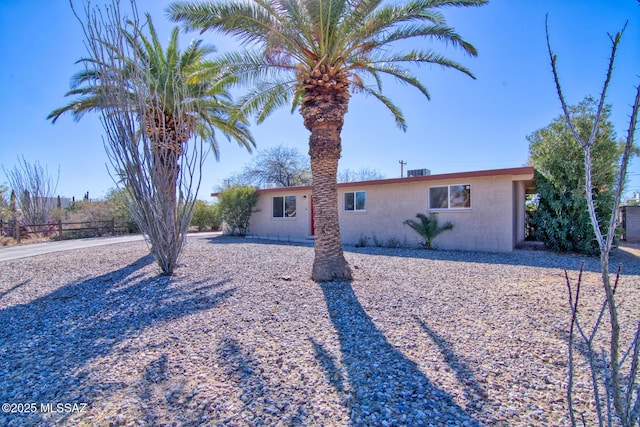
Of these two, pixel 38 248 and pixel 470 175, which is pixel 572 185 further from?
pixel 38 248

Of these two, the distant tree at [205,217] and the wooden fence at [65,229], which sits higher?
the distant tree at [205,217]

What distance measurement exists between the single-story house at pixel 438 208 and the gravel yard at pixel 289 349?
4.37m

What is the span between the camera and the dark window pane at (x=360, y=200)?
45.1 ft

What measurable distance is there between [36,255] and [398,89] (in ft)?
42.1

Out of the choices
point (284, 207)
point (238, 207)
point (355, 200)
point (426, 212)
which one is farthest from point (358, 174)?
point (426, 212)

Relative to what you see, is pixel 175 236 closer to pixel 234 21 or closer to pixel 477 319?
pixel 234 21

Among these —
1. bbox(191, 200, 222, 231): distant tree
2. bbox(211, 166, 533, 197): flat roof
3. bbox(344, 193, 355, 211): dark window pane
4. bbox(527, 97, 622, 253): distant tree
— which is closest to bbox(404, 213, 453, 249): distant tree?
bbox(211, 166, 533, 197): flat roof

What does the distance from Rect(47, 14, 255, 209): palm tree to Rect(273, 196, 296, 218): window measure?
338 centimetres

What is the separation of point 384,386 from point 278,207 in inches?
564

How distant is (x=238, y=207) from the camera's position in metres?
17.1

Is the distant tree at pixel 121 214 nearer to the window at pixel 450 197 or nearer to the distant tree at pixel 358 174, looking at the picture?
the window at pixel 450 197

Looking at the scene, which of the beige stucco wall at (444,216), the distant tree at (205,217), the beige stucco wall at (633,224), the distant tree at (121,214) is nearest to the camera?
the beige stucco wall at (444,216)

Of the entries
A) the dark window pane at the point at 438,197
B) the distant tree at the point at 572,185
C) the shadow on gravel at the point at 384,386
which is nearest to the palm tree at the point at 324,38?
the shadow on gravel at the point at 384,386

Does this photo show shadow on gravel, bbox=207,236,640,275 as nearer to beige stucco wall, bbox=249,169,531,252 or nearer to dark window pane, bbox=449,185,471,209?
beige stucco wall, bbox=249,169,531,252
